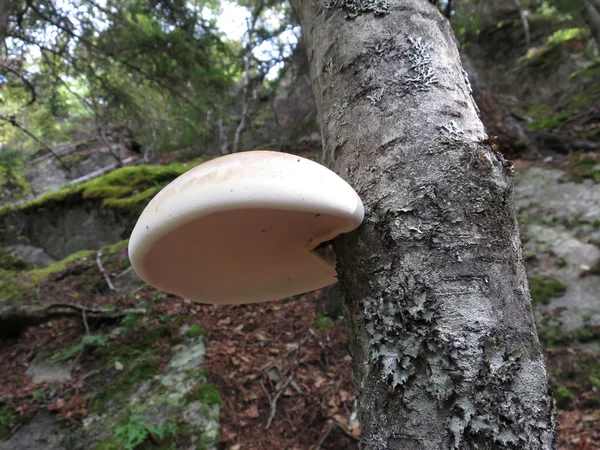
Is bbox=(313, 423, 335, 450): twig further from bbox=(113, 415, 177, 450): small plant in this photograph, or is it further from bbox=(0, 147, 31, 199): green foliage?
bbox=(0, 147, 31, 199): green foliage

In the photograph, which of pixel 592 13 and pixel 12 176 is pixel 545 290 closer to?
pixel 592 13

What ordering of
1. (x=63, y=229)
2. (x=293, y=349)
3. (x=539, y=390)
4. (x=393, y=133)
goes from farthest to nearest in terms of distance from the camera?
1. (x=63, y=229)
2. (x=293, y=349)
3. (x=393, y=133)
4. (x=539, y=390)

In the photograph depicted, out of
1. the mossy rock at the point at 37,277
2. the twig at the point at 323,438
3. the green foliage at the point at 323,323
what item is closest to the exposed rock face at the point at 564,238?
the green foliage at the point at 323,323

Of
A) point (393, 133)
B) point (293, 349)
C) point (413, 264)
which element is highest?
point (393, 133)

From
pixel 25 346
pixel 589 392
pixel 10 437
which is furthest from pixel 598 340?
pixel 25 346

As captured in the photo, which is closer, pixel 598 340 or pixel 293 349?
pixel 598 340

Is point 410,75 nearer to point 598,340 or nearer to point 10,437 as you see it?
point 598,340

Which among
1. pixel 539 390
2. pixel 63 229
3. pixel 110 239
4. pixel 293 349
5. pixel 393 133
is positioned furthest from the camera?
pixel 63 229
